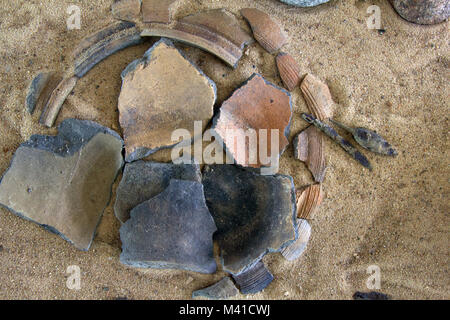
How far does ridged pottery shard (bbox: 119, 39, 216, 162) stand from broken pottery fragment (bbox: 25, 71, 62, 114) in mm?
413

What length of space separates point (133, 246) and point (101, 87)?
92 cm

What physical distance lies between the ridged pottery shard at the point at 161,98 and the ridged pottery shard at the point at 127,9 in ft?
0.81

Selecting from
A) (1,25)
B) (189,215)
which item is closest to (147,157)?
(189,215)

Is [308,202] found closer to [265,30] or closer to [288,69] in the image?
[288,69]

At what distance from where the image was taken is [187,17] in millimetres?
2037

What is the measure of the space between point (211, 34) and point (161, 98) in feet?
1.49

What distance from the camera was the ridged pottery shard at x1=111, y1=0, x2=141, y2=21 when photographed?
2.04 meters

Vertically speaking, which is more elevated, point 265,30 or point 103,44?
point 265,30

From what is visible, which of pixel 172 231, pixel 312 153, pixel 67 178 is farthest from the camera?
pixel 312 153

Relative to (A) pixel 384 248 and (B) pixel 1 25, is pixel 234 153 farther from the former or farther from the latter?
(B) pixel 1 25

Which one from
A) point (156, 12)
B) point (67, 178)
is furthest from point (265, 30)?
point (67, 178)

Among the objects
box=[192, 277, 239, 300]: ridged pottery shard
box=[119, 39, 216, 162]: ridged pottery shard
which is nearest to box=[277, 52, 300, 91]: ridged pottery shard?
box=[119, 39, 216, 162]: ridged pottery shard

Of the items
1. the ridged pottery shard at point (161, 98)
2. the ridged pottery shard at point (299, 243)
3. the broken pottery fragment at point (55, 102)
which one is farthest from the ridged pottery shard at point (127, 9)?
the ridged pottery shard at point (299, 243)

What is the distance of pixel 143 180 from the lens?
1.98 m
